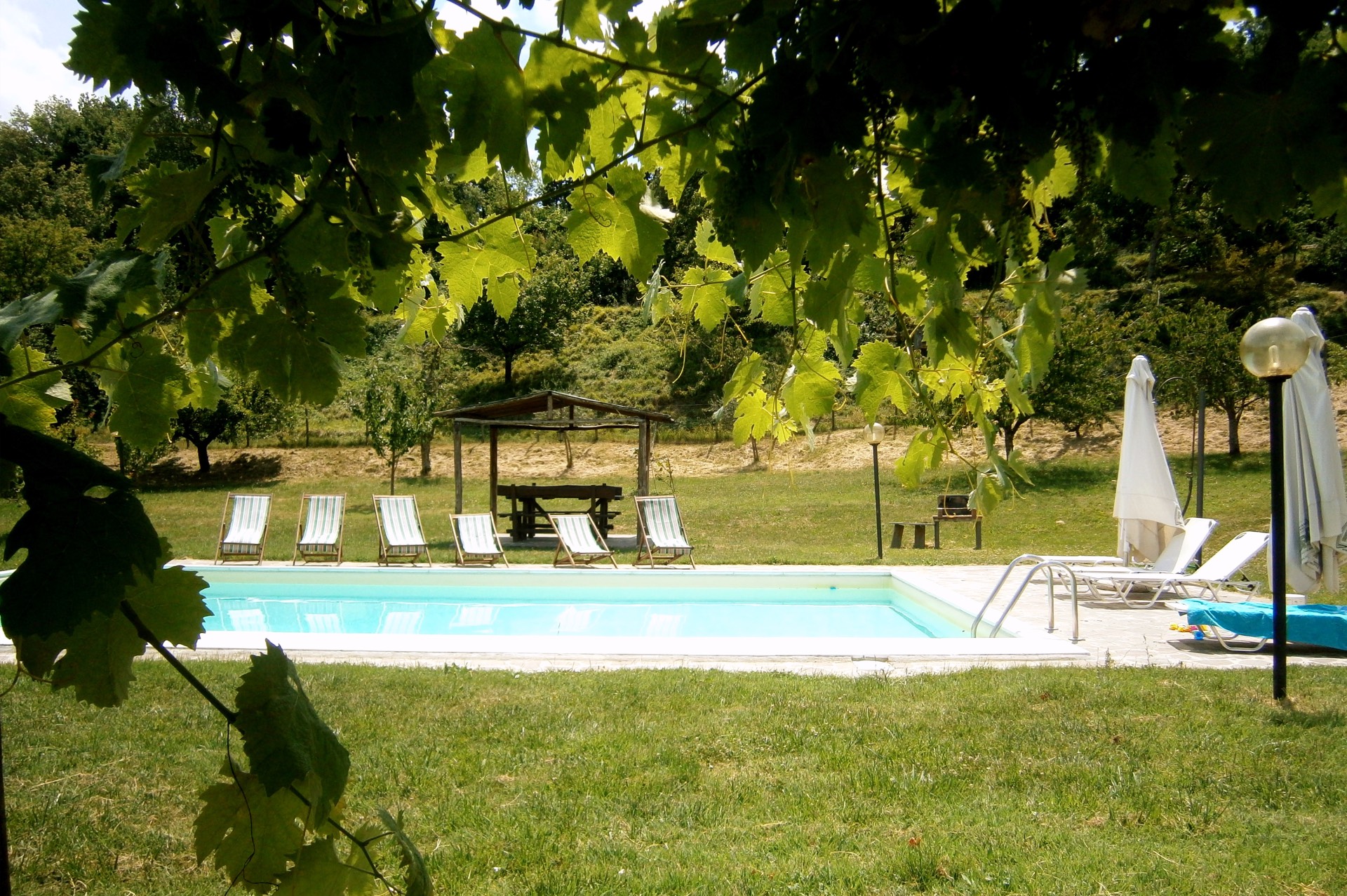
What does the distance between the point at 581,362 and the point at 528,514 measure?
20049 millimetres

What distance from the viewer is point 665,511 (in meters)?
12.2

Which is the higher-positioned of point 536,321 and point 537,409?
point 536,321

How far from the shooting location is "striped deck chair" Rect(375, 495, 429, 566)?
11.5 meters

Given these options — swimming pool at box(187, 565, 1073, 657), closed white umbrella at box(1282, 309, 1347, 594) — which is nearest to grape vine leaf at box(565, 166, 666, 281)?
swimming pool at box(187, 565, 1073, 657)

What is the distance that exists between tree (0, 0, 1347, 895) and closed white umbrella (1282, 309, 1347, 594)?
6.45 m

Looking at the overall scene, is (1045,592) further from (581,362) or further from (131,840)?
(581,362)

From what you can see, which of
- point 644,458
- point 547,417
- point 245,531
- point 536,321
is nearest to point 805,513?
point 644,458

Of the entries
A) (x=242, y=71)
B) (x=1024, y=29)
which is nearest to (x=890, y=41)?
(x=1024, y=29)

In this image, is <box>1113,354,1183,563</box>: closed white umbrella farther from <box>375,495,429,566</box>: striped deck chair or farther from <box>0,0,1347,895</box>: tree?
<box>0,0,1347,895</box>: tree

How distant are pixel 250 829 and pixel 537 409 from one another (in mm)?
13553

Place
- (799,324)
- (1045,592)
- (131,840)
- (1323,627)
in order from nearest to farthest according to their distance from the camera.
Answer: (799,324), (131,840), (1323,627), (1045,592)

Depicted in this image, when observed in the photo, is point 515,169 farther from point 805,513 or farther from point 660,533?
point 805,513

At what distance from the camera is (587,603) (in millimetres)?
10031

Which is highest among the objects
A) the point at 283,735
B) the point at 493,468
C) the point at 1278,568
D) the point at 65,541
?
the point at 65,541
